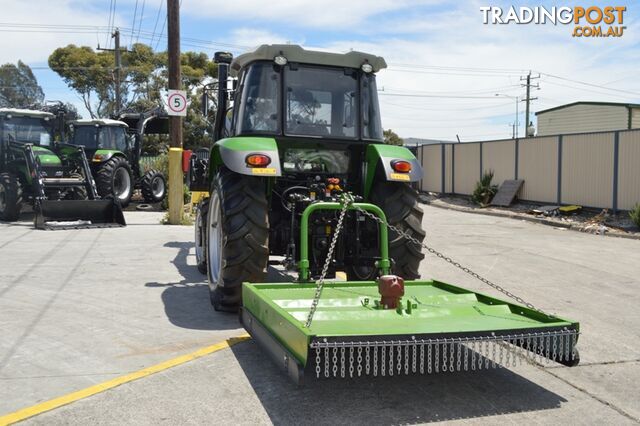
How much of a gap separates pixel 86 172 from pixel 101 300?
9.09 metres

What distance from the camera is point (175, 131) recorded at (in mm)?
14523

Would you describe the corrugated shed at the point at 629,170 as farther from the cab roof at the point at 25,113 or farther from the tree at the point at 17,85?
the tree at the point at 17,85

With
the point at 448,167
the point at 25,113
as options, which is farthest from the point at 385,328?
the point at 448,167

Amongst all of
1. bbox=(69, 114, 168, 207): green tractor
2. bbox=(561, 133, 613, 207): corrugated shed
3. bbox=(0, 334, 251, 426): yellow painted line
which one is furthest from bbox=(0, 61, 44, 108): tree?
bbox=(0, 334, 251, 426): yellow painted line

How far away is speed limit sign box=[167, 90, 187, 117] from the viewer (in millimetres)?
13734

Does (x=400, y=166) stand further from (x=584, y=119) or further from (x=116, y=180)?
(x=584, y=119)

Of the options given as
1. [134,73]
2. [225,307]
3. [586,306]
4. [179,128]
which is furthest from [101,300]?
[134,73]

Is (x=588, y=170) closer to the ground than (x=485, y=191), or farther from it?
farther from it

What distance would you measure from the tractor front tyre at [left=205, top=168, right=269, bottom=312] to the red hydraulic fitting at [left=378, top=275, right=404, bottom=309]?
1515 millimetres

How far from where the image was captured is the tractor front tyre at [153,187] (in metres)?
18.8

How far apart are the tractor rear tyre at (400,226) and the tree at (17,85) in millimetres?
53105

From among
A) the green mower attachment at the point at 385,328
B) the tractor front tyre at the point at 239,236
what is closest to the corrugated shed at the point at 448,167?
the tractor front tyre at the point at 239,236

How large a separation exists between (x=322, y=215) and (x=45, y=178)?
36.2 feet

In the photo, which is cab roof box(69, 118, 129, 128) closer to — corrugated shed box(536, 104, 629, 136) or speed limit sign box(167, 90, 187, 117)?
speed limit sign box(167, 90, 187, 117)
